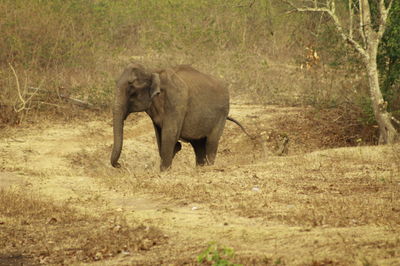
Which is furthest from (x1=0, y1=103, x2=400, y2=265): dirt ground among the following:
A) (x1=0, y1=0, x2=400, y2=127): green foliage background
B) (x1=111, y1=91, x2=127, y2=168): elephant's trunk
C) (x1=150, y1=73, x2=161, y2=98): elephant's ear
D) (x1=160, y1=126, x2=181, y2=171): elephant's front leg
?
(x1=0, y1=0, x2=400, y2=127): green foliage background

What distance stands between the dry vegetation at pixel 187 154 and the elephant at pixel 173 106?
2.18 ft

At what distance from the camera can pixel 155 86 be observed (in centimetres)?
1199

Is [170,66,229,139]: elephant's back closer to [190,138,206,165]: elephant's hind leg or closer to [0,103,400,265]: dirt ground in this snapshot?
[190,138,206,165]: elephant's hind leg

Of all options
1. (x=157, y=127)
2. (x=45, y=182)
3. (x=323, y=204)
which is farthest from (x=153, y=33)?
(x=323, y=204)

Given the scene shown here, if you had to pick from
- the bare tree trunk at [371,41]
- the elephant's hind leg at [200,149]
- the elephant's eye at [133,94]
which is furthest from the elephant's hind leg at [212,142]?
the bare tree trunk at [371,41]

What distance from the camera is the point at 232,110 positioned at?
744 inches

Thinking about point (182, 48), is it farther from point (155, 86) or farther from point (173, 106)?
point (155, 86)

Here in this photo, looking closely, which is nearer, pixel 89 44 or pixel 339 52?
pixel 339 52

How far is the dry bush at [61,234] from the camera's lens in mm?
7410

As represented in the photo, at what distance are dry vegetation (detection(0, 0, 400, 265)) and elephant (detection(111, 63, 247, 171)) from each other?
0.67 m

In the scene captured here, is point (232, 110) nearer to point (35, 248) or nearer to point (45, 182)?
point (45, 182)

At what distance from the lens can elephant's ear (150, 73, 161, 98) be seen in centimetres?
1195

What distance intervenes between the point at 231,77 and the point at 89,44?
13.2 ft

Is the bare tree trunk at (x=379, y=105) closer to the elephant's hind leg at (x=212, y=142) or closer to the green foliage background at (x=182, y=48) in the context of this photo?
the green foliage background at (x=182, y=48)
